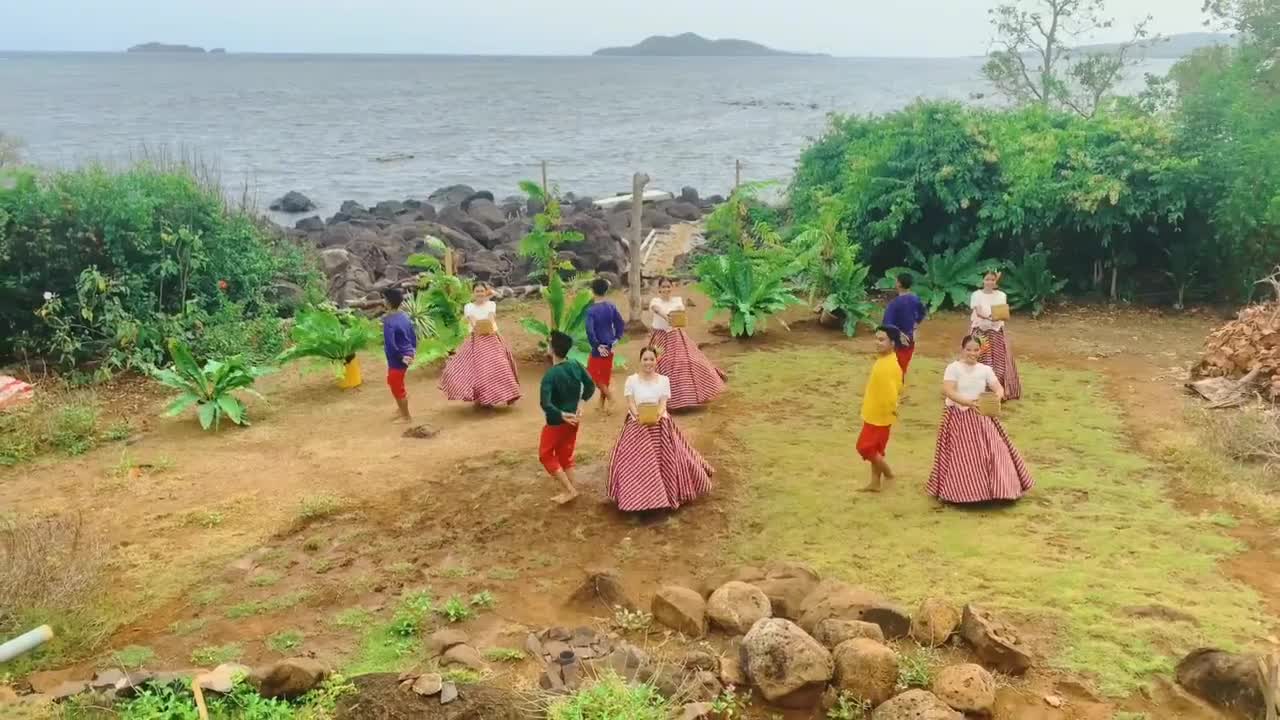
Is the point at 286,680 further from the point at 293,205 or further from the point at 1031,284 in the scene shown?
the point at 293,205

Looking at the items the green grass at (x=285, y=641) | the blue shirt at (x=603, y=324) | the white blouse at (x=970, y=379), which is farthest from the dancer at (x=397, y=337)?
the white blouse at (x=970, y=379)

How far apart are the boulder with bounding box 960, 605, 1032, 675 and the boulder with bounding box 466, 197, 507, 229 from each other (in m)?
22.5

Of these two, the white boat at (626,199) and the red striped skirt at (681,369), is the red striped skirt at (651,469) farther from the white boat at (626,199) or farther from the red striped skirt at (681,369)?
the white boat at (626,199)

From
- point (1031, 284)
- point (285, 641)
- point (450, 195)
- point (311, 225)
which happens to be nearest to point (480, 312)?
point (285, 641)

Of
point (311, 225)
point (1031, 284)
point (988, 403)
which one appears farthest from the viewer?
point (311, 225)

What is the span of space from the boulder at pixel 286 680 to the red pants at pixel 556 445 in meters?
2.93

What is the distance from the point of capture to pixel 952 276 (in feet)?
51.4

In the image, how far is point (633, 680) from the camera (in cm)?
536

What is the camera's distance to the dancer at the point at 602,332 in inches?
399

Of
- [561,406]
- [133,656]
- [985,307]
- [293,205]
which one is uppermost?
[985,307]

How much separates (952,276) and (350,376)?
30.6 ft

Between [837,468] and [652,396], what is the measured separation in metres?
2.13

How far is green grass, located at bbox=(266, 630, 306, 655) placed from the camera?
6.13 meters

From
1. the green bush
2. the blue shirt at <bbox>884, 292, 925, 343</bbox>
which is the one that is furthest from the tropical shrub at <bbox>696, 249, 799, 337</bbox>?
the green bush
